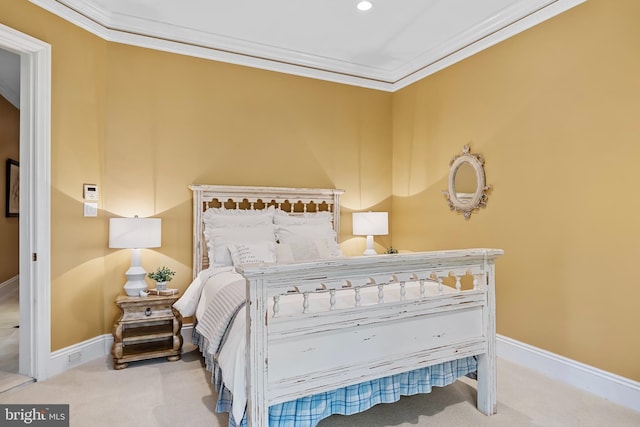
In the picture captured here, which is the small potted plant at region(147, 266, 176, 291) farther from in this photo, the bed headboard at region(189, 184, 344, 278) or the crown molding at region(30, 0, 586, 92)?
the crown molding at region(30, 0, 586, 92)

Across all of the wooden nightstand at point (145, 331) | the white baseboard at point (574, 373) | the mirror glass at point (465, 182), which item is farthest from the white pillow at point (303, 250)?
the white baseboard at point (574, 373)

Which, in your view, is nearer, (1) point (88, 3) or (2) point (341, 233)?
(1) point (88, 3)

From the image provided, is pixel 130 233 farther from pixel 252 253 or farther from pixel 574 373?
pixel 574 373

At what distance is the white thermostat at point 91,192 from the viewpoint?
10.3ft

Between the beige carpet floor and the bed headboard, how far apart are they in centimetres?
111

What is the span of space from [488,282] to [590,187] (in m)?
1.11

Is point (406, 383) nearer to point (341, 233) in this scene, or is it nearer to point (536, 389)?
point (536, 389)

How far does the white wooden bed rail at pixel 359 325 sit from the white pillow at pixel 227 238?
53.3 inches

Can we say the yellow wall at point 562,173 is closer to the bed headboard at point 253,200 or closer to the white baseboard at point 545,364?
the white baseboard at point 545,364

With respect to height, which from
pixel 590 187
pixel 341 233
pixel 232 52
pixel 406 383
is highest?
pixel 232 52

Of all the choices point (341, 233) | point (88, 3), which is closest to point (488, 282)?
point (341, 233)

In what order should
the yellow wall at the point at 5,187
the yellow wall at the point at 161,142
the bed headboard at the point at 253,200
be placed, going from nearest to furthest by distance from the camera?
the yellow wall at the point at 161,142, the bed headboard at the point at 253,200, the yellow wall at the point at 5,187

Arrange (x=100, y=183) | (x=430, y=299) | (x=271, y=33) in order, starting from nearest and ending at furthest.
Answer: (x=430, y=299) < (x=100, y=183) < (x=271, y=33)

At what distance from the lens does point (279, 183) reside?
161 inches
